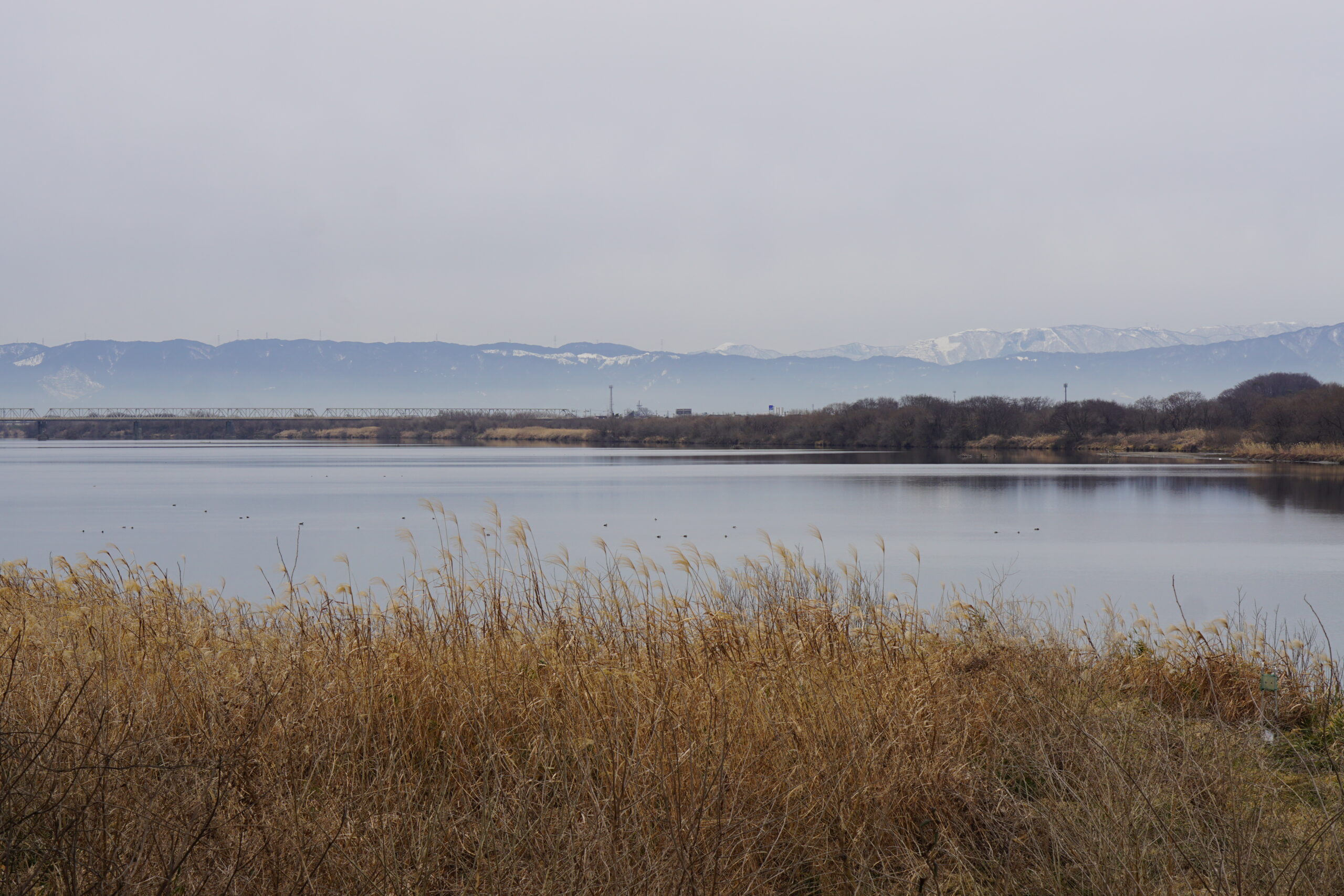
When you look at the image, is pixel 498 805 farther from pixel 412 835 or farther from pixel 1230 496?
pixel 1230 496

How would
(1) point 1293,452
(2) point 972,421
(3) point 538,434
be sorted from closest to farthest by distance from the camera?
(1) point 1293,452, (2) point 972,421, (3) point 538,434

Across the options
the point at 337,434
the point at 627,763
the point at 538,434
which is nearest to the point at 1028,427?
the point at 538,434

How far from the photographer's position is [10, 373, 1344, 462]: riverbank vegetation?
7162 centimetres

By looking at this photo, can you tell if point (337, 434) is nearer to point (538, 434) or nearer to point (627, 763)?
point (538, 434)

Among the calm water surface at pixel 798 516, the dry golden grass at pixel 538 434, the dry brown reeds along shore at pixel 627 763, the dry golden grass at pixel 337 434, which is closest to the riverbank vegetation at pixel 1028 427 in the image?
the dry golden grass at pixel 538 434

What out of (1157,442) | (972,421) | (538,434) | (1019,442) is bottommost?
(1157,442)

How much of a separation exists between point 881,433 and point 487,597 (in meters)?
98.4

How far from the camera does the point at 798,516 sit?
3161 centimetres

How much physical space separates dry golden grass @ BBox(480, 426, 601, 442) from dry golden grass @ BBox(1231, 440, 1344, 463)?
7881 centimetres

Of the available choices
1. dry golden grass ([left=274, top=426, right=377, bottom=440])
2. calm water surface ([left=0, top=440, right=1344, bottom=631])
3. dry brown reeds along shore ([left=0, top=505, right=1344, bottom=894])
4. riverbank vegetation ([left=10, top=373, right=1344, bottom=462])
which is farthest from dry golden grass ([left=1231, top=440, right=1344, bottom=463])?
dry golden grass ([left=274, top=426, right=377, bottom=440])

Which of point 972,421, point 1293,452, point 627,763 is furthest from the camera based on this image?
point 972,421

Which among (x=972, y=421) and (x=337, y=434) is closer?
(x=972, y=421)

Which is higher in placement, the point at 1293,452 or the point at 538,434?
the point at 538,434

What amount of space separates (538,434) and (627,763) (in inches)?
5262
